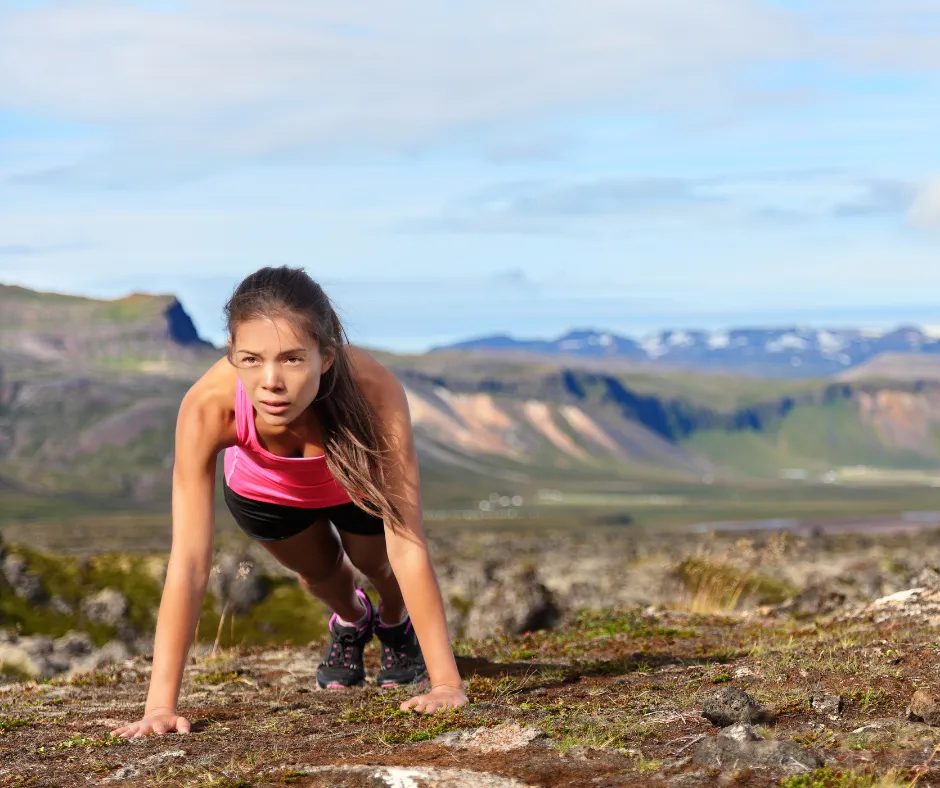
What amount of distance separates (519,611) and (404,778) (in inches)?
546

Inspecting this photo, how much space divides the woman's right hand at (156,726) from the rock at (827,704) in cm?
383

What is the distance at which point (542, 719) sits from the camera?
25.7ft

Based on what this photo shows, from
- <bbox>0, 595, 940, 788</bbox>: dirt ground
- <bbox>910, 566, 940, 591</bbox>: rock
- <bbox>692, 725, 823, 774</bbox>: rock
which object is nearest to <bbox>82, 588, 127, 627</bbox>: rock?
<bbox>0, 595, 940, 788</bbox>: dirt ground

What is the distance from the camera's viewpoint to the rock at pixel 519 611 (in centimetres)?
2008

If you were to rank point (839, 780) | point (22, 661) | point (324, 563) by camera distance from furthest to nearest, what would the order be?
point (22, 661), point (324, 563), point (839, 780)

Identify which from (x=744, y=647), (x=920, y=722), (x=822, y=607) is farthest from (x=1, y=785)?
(x=822, y=607)

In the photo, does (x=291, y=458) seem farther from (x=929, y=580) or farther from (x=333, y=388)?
(x=929, y=580)

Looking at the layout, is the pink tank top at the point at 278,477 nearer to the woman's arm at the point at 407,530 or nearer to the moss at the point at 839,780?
the woman's arm at the point at 407,530

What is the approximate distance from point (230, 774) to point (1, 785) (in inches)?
50.8

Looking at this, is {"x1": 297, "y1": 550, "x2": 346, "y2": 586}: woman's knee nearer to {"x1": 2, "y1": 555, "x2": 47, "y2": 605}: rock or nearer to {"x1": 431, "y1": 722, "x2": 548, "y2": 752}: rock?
{"x1": 431, "y1": 722, "x2": 548, "y2": 752}: rock

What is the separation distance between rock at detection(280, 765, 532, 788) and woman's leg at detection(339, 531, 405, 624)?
9.66 ft

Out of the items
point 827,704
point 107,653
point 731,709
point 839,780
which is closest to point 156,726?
point 731,709

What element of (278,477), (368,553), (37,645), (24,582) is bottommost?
(37,645)

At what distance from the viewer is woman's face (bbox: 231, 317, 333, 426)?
7.96 metres
